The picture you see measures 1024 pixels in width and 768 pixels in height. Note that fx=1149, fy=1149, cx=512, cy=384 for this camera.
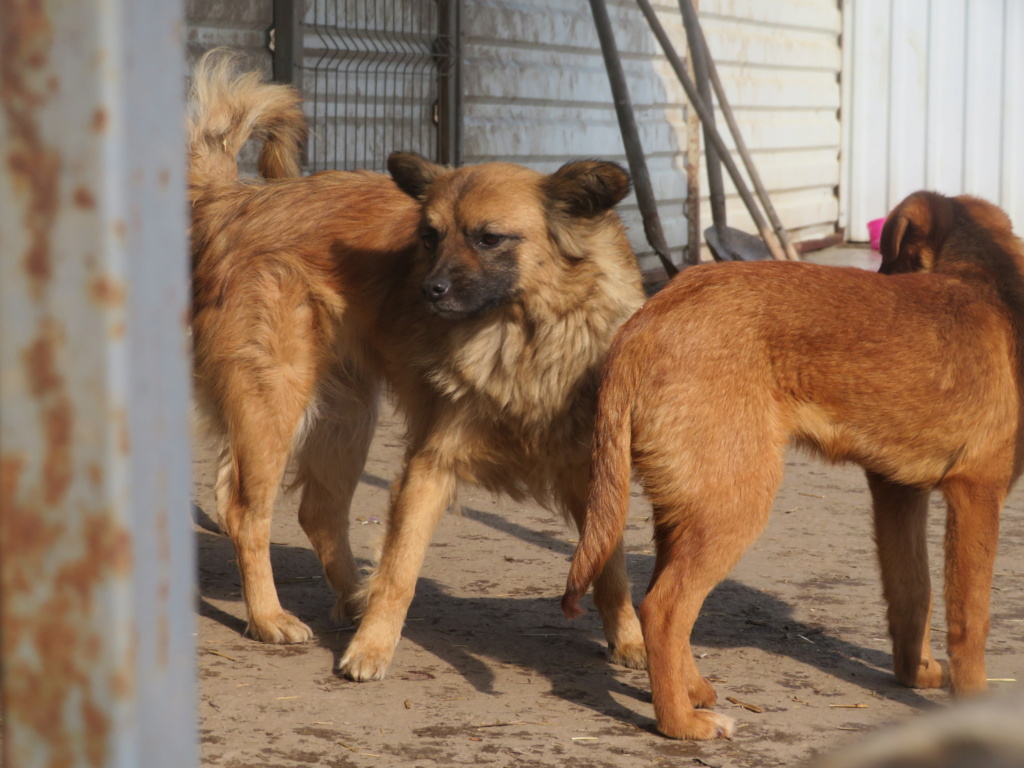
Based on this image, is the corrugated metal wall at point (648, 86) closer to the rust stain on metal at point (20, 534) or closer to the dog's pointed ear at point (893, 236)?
the dog's pointed ear at point (893, 236)

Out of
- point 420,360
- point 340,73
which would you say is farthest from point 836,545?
point 340,73

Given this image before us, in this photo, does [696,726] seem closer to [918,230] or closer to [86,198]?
[918,230]

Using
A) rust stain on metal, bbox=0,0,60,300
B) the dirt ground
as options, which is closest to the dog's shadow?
the dirt ground

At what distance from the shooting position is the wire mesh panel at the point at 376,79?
7684mm

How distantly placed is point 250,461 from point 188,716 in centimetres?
315

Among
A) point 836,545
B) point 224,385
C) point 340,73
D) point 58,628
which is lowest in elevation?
point 836,545

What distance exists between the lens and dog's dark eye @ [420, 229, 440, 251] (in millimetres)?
3619

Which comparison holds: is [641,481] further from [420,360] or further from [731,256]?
[731,256]

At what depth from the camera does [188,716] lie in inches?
33.8

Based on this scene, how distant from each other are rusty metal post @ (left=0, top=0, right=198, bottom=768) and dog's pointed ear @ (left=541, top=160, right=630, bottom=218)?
9.38 ft

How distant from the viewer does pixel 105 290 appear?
786mm

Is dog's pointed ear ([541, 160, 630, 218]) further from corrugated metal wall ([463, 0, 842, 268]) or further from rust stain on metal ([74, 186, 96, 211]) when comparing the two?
corrugated metal wall ([463, 0, 842, 268])

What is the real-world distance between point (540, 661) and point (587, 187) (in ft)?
5.02

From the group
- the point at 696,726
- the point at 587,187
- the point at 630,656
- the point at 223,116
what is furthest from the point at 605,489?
the point at 223,116
